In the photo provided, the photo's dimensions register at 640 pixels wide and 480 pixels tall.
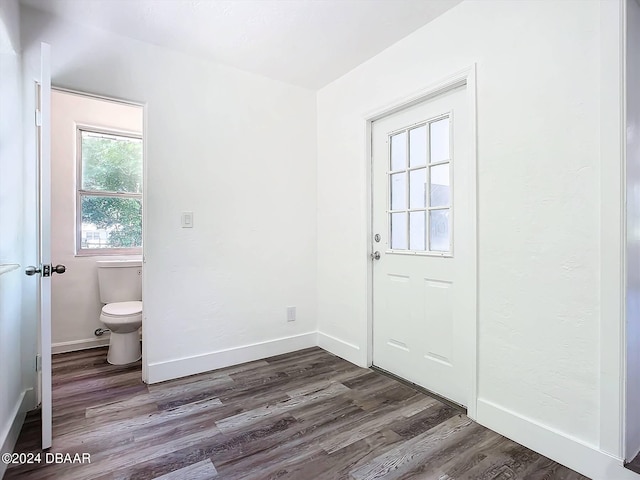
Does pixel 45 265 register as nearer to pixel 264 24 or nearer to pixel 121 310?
pixel 121 310

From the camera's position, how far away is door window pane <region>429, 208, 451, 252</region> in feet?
7.21

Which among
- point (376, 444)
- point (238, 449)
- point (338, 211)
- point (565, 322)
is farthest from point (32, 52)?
point (565, 322)

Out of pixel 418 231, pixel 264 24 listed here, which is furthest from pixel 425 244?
pixel 264 24

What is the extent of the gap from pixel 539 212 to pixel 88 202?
3.71m

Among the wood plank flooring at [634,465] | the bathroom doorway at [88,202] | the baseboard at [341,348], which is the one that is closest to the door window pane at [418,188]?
the baseboard at [341,348]

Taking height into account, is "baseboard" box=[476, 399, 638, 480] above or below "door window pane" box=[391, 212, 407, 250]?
below

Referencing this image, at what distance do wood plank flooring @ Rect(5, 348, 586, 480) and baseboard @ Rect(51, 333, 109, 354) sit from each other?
2.10ft

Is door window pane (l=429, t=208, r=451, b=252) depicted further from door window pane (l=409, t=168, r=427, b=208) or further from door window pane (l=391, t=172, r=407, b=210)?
door window pane (l=391, t=172, r=407, b=210)

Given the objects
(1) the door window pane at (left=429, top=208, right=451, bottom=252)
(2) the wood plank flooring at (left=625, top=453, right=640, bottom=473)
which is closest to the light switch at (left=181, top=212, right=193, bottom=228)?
(1) the door window pane at (left=429, top=208, right=451, bottom=252)

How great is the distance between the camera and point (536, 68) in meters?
1.68

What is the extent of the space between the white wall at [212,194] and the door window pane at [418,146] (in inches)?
42.2

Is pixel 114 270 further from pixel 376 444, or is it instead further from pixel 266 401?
pixel 376 444

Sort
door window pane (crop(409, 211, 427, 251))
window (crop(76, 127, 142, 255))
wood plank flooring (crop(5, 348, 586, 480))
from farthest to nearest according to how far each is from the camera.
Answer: window (crop(76, 127, 142, 255)) < door window pane (crop(409, 211, 427, 251)) < wood plank flooring (crop(5, 348, 586, 480))

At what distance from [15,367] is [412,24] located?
307 cm
